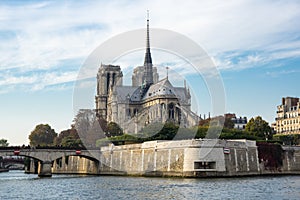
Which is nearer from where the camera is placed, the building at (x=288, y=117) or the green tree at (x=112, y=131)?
the building at (x=288, y=117)

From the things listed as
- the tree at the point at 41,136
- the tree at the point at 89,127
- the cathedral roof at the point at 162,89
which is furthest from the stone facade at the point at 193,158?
the cathedral roof at the point at 162,89

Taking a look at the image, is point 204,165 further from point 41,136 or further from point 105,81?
point 105,81

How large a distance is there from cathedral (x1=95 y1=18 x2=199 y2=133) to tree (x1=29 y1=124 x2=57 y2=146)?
54.4 ft

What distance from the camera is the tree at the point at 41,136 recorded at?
12121 centimetres

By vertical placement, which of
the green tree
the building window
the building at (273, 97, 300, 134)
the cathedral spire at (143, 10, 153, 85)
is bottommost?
the building window

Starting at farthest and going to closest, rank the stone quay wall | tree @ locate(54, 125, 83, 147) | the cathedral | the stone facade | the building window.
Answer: the cathedral → tree @ locate(54, 125, 83, 147) → the stone quay wall → the stone facade → the building window

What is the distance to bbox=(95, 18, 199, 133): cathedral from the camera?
124 meters

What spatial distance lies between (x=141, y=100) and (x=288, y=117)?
46500 mm

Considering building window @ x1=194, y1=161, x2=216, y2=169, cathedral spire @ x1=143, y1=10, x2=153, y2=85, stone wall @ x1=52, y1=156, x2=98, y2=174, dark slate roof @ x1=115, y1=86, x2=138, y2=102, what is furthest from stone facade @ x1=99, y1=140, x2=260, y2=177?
cathedral spire @ x1=143, y1=10, x2=153, y2=85

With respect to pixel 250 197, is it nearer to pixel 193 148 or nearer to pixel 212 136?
pixel 193 148

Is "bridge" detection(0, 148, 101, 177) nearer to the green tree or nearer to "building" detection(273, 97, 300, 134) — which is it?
the green tree

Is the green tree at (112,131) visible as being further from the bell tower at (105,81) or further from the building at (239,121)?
the bell tower at (105,81)

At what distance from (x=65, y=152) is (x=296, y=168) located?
95.0 ft

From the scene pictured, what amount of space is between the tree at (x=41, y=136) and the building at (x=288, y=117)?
49.0 meters
